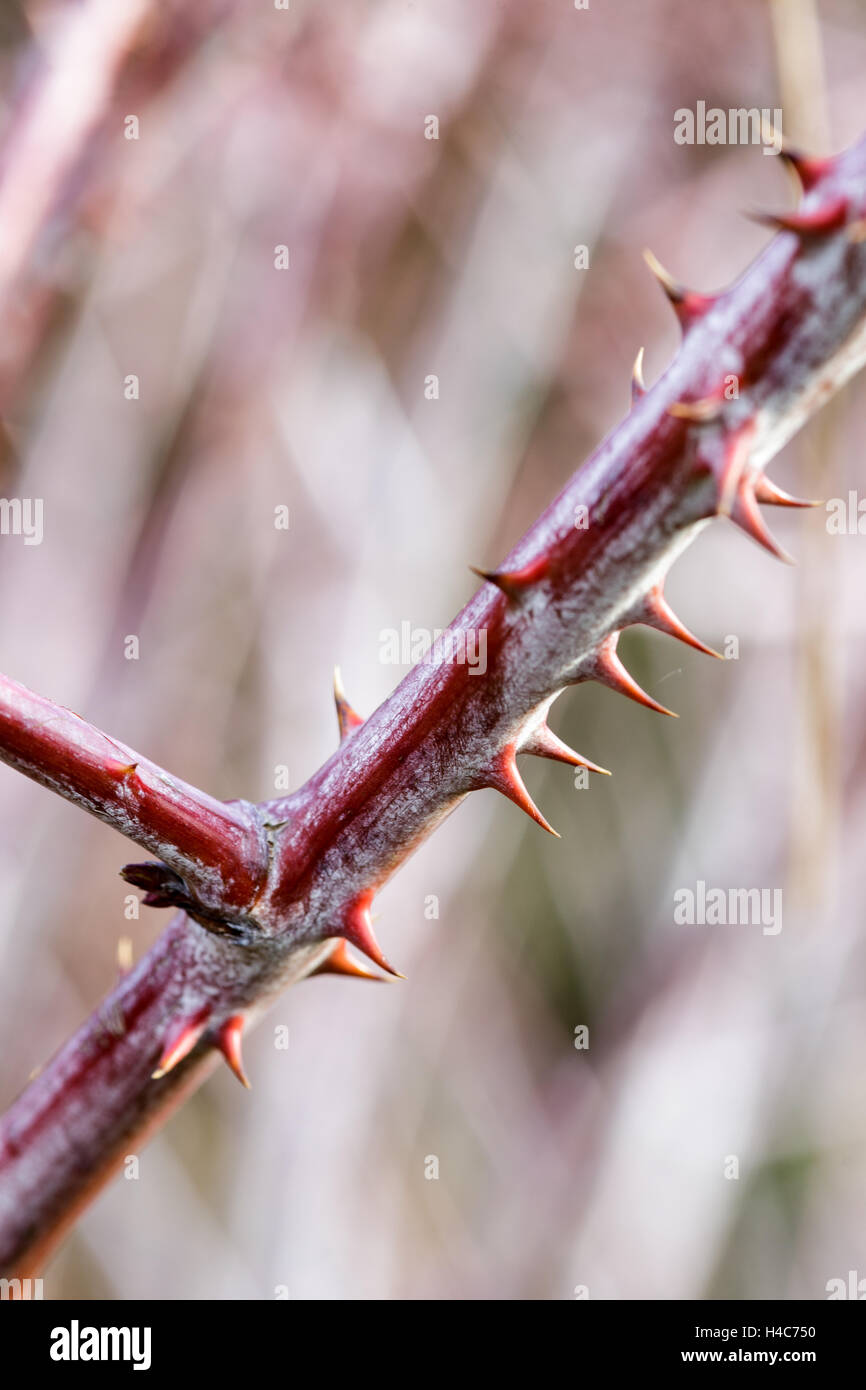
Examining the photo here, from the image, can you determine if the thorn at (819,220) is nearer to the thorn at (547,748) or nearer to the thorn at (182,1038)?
the thorn at (547,748)

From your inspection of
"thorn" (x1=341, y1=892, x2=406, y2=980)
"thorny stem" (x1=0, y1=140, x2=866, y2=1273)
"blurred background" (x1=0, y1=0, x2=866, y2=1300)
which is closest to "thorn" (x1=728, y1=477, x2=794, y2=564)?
"thorny stem" (x1=0, y1=140, x2=866, y2=1273)

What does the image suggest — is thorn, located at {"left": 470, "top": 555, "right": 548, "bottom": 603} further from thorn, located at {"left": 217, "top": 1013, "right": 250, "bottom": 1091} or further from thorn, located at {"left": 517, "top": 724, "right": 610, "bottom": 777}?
thorn, located at {"left": 217, "top": 1013, "right": 250, "bottom": 1091}

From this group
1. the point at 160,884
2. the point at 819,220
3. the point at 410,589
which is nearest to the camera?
the point at 819,220

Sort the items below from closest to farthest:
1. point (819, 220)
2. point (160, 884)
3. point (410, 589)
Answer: point (819, 220) < point (160, 884) < point (410, 589)

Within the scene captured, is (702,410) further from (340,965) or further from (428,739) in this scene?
(340,965)

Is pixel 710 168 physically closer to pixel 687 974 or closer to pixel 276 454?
pixel 276 454

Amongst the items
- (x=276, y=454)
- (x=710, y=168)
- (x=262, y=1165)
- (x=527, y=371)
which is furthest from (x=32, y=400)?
(x=262, y=1165)

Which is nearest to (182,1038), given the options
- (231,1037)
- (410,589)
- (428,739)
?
(231,1037)
